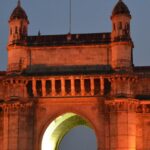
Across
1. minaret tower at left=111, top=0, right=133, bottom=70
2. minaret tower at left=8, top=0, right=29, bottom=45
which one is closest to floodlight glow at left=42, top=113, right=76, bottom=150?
minaret tower at left=111, top=0, right=133, bottom=70

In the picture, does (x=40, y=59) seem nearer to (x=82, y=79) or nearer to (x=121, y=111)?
(x=82, y=79)

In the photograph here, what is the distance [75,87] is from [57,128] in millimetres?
4101

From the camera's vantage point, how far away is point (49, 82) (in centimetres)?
3891

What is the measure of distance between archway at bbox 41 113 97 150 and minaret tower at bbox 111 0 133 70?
4528 mm

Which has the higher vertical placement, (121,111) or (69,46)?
(69,46)

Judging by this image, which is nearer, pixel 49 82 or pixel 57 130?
pixel 49 82

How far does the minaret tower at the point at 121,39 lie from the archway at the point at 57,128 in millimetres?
4528

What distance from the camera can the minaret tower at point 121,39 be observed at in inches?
1506

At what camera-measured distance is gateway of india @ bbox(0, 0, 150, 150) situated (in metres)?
37.7

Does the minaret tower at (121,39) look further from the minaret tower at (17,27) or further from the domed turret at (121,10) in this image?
the minaret tower at (17,27)

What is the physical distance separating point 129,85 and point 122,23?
393 centimetres

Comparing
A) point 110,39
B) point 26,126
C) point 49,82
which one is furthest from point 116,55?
point 26,126

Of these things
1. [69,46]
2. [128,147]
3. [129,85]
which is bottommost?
[128,147]

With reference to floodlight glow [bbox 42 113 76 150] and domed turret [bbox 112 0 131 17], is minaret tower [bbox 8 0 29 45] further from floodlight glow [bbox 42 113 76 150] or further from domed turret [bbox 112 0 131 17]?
domed turret [bbox 112 0 131 17]
